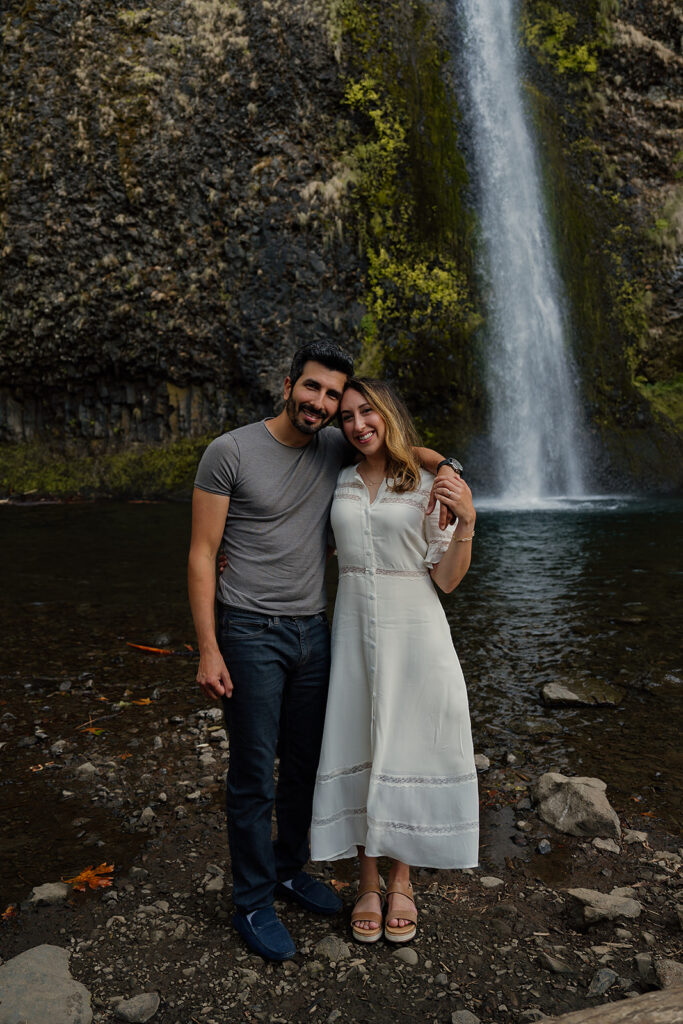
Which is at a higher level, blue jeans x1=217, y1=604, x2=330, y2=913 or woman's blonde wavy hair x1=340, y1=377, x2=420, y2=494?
woman's blonde wavy hair x1=340, y1=377, x2=420, y2=494

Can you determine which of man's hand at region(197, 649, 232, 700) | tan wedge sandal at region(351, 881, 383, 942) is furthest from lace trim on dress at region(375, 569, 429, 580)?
tan wedge sandal at region(351, 881, 383, 942)

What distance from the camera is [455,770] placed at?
3045mm

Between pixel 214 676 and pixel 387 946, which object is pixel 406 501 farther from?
pixel 387 946

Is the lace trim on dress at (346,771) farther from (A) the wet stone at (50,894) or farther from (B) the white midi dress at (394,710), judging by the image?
(A) the wet stone at (50,894)

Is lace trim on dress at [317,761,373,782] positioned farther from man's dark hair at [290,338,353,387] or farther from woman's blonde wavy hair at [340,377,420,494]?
man's dark hair at [290,338,353,387]

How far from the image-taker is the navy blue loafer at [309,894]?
317 cm

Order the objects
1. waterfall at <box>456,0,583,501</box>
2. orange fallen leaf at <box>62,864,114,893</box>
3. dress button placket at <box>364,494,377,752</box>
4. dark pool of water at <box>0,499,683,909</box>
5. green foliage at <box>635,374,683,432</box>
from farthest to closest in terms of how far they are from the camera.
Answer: green foliage at <box>635,374,683,432</box> → waterfall at <box>456,0,583,501</box> → dark pool of water at <box>0,499,683,909</box> → orange fallen leaf at <box>62,864,114,893</box> → dress button placket at <box>364,494,377,752</box>

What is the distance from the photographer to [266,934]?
288 centimetres

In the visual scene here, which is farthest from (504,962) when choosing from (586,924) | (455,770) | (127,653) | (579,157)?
(579,157)

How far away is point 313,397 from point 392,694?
1225mm

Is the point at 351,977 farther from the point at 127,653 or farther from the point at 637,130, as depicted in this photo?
the point at 637,130

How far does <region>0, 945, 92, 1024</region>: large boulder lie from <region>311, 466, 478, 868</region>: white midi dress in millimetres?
989

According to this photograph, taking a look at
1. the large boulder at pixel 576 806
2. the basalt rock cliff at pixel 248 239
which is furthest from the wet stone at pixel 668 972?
the basalt rock cliff at pixel 248 239

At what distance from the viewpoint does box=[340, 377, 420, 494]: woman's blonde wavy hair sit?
10.1 feet
